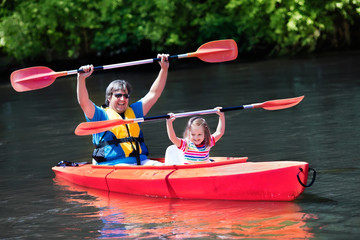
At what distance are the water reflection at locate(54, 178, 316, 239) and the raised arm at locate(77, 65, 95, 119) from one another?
2.61 feet

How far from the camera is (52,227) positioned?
5.25 meters

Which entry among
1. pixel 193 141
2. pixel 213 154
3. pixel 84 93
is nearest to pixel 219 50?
pixel 213 154

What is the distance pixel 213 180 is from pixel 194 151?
42cm

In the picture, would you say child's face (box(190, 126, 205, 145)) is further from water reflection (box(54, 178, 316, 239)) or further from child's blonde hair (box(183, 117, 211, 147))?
water reflection (box(54, 178, 316, 239))

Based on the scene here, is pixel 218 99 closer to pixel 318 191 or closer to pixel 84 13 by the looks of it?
pixel 318 191

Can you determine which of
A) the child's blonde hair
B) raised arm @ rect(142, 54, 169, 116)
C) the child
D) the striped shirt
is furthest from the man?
the child's blonde hair

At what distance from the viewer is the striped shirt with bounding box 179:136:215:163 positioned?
590 centimetres

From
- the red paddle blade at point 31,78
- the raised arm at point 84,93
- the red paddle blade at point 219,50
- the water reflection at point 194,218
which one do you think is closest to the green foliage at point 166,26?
the red paddle blade at point 219,50

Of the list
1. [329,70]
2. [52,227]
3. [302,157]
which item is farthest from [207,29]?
[52,227]

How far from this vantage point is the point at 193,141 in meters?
5.86

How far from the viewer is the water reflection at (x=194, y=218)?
474 centimetres

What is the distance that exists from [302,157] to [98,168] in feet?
6.72

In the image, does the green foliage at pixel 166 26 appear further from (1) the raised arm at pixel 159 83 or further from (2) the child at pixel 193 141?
(2) the child at pixel 193 141

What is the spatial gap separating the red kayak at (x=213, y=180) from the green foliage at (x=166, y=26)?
49.9 ft
